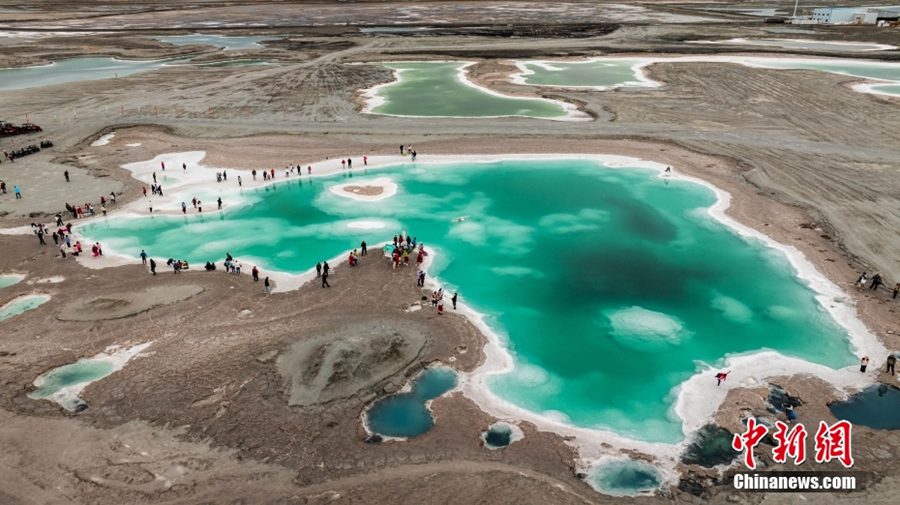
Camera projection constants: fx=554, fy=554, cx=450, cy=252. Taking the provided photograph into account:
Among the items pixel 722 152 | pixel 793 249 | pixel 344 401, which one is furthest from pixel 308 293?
pixel 722 152

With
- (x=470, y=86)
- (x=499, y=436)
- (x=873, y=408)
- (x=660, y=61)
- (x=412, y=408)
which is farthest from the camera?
(x=660, y=61)

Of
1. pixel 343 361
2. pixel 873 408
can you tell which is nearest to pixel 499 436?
pixel 343 361

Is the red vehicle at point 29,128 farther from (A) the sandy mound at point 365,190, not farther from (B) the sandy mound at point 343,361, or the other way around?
(B) the sandy mound at point 343,361

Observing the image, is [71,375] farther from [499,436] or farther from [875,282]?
[875,282]

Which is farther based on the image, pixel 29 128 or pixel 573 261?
pixel 29 128

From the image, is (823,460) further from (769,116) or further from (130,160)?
(130,160)

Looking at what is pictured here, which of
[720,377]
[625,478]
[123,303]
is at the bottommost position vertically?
[625,478]
